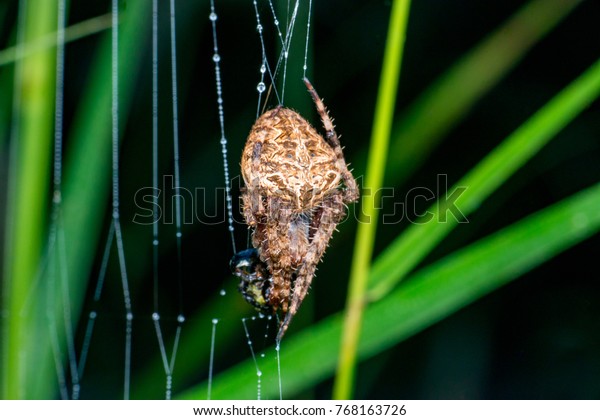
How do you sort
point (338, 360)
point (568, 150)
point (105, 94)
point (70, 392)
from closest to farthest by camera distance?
1. point (338, 360)
2. point (105, 94)
3. point (70, 392)
4. point (568, 150)

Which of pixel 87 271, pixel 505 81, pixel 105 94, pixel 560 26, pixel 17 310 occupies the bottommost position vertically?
pixel 17 310

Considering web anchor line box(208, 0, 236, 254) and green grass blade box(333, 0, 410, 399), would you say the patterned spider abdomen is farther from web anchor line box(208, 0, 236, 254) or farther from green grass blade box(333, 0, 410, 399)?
web anchor line box(208, 0, 236, 254)

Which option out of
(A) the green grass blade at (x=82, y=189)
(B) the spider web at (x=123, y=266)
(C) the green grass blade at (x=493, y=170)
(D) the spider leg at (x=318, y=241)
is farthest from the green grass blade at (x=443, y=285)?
(A) the green grass blade at (x=82, y=189)

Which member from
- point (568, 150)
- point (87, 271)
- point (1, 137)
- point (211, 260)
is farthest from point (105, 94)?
point (568, 150)

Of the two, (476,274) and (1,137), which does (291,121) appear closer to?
(476,274)

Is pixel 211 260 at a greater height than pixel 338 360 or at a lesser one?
greater

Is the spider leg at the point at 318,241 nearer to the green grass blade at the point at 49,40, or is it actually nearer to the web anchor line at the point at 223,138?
the web anchor line at the point at 223,138
